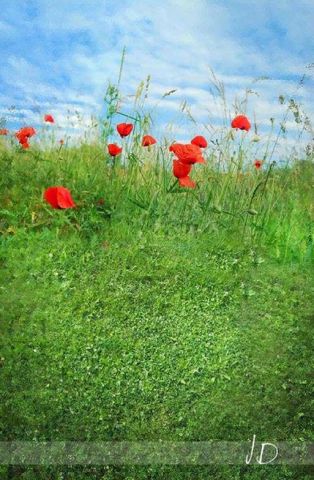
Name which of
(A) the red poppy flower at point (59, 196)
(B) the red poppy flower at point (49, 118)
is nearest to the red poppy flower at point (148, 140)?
(A) the red poppy flower at point (59, 196)

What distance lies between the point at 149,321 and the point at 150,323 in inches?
0.8

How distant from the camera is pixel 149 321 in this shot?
391 centimetres

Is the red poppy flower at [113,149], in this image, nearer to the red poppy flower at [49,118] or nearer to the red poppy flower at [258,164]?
the red poppy flower at [258,164]

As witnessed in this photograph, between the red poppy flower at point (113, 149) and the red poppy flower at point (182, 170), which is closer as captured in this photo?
the red poppy flower at point (182, 170)

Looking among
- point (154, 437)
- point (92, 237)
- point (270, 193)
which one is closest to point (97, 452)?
point (154, 437)

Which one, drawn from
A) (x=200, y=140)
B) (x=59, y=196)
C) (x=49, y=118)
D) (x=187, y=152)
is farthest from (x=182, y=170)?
(x=49, y=118)

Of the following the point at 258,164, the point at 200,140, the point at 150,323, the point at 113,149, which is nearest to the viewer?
the point at 150,323

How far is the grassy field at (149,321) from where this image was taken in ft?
11.1

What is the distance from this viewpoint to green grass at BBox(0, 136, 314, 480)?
11.1ft

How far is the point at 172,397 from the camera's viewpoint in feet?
11.4

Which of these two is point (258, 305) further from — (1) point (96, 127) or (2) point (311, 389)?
(1) point (96, 127)

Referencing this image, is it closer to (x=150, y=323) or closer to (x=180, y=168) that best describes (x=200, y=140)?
(x=180, y=168)

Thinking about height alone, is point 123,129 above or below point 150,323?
above

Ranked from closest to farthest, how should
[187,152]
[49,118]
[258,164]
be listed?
[187,152], [258,164], [49,118]
